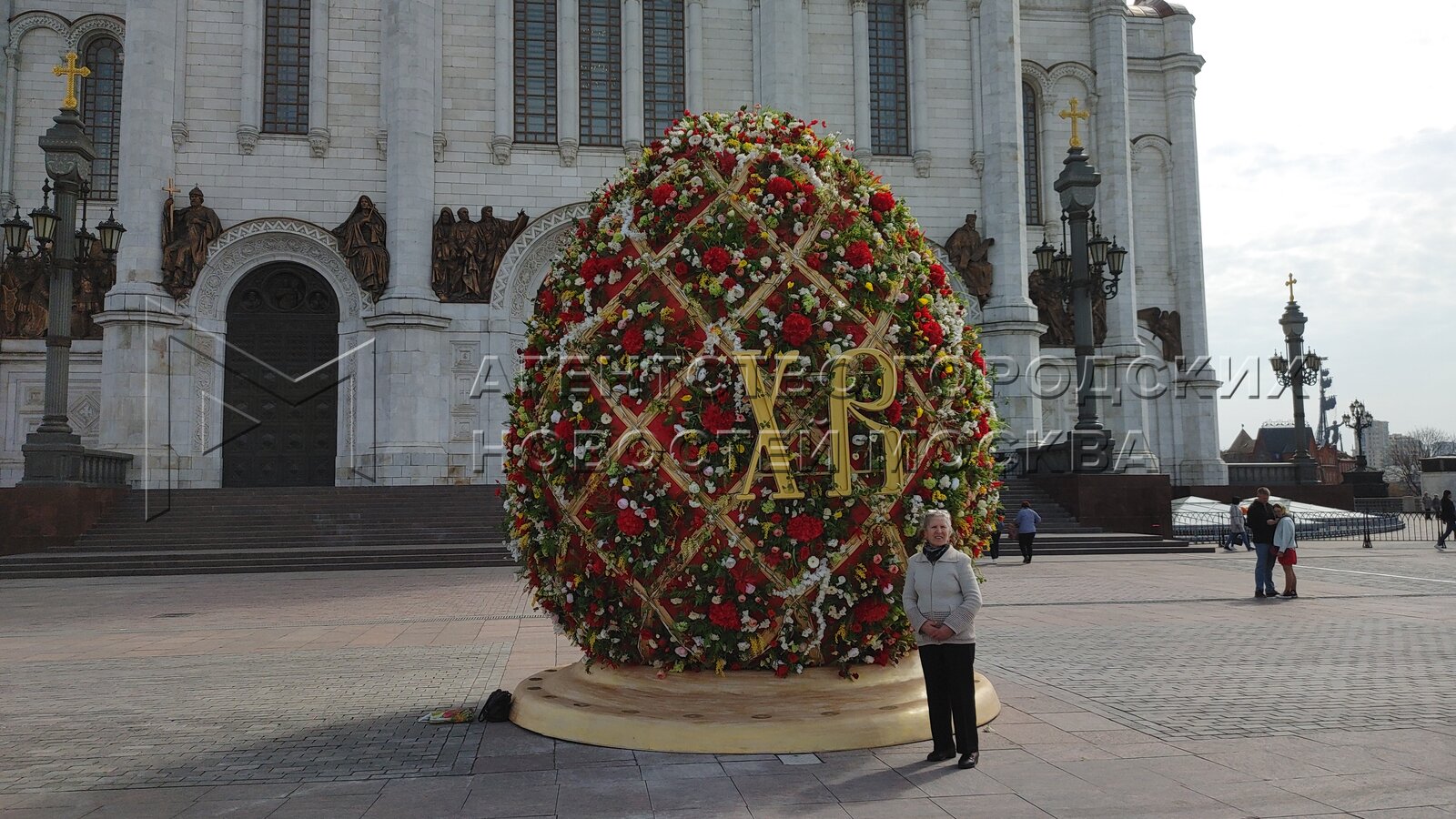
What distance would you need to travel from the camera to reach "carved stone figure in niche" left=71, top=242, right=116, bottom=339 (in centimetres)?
2836

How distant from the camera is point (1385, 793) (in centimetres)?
482

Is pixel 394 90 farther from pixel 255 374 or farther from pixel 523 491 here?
pixel 523 491

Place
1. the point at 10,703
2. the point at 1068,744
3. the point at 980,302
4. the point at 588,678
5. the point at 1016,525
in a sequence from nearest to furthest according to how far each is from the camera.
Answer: the point at 1068,744 → the point at 588,678 → the point at 10,703 → the point at 1016,525 → the point at 980,302

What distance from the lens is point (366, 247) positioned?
28422 mm

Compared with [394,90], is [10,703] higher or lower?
lower

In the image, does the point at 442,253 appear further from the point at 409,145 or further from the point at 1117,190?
the point at 1117,190

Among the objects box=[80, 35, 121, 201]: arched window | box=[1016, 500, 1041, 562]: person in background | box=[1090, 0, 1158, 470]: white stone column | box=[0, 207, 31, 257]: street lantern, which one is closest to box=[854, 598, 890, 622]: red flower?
box=[1016, 500, 1041, 562]: person in background

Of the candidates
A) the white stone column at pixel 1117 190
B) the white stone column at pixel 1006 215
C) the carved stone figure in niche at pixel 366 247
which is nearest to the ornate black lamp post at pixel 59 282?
the carved stone figure in niche at pixel 366 247

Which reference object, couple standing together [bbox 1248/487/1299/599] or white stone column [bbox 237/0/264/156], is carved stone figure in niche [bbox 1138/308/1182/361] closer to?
couple standing together [bbox 1248/487/1299/599]

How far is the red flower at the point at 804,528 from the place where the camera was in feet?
19.4

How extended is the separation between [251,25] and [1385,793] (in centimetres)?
3103

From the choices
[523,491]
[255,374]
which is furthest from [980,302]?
[523,491]

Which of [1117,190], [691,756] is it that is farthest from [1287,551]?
[1117,190]

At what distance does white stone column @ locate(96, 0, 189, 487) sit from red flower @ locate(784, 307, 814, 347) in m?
24.6
